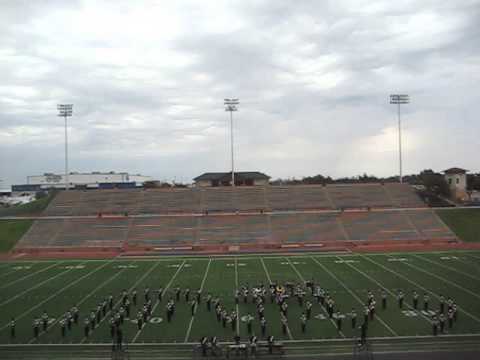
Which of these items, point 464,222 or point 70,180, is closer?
Answer: point 464,222

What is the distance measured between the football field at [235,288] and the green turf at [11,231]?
634 cm

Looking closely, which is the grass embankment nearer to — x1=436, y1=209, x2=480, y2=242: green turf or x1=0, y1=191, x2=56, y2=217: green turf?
x1=0, y1=191, x2=56, y2=217: green turf

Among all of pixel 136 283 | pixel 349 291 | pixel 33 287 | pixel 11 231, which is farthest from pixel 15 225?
pixel 349 291

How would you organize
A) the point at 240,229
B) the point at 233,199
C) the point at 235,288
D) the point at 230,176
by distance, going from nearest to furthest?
the point at 235,288
the point at 240,229
the point at 233,199
the point at 230,176

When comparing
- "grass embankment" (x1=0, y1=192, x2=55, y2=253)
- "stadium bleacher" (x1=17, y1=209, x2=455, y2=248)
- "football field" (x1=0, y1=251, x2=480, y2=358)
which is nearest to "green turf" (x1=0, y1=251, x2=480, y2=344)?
"football field" (x1=0, y1=251, x2=480, y2=358)

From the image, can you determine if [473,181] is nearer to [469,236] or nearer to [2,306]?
[469,236]

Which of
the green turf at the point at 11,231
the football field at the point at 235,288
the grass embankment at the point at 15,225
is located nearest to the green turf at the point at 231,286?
the football field at the point at 235,288

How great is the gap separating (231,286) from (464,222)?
2527cm

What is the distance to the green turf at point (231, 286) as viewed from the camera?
13859 mm

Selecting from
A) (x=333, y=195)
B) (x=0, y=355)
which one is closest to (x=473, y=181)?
(x=333, y=195)

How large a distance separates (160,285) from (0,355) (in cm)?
916

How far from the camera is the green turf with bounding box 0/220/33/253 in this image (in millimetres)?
33912

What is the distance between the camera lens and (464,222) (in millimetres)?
36562

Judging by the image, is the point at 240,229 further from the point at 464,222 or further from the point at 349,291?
the point at 464,222
